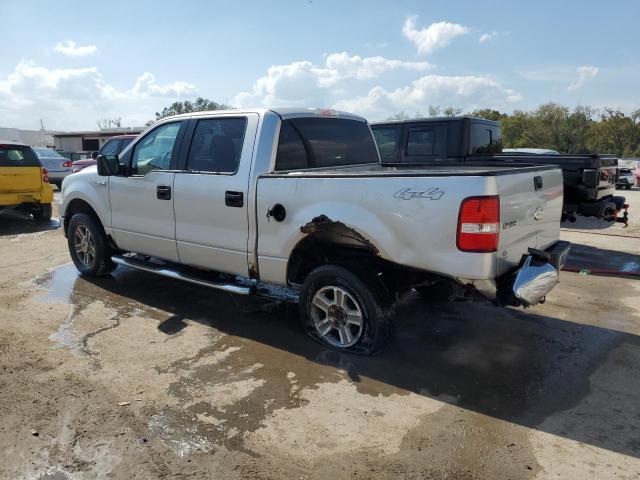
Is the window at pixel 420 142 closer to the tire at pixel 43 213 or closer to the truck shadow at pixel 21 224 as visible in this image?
the truck shadow at pixel 21 224

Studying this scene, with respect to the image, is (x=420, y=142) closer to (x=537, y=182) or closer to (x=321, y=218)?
(x=537, y=182)

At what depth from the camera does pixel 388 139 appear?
338 inches

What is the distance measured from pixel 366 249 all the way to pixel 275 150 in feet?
3.96

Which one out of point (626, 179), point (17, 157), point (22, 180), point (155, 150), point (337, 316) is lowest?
point (337, 316)

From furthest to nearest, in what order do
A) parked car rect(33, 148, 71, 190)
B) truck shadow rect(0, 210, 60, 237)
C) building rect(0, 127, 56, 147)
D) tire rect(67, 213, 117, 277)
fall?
building rect(0, 127, 56, 147)
parked car rect(33, 148, 71, 190)
truck shadow rect(0, 210, 60, 237)
tire rect(67, 213, 117, 277)

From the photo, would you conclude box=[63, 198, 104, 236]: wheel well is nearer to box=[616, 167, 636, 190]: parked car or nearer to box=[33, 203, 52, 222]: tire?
box=[33, 203, 52, 222]: tire

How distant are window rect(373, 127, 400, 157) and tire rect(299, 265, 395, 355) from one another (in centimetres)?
482

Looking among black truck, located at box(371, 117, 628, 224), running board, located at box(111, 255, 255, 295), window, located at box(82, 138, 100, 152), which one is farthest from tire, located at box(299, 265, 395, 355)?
window, located at box(82, 138, 100, 152)

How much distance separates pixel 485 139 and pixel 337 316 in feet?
18.3

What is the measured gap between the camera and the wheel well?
20.6 feet

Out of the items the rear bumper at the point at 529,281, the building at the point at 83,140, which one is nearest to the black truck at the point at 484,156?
the rear bumper at the point at 529,281

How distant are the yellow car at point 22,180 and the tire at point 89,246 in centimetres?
483

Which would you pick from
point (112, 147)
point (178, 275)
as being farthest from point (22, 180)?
point (178, 275)

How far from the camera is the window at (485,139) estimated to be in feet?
27.0
